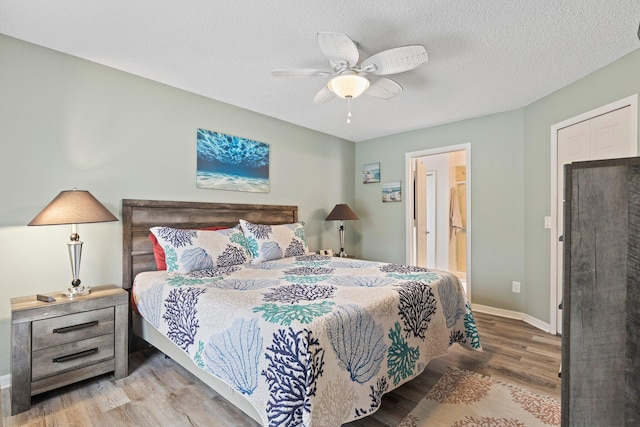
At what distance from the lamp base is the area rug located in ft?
7.56

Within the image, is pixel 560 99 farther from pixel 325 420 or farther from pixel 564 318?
pixel 325 420

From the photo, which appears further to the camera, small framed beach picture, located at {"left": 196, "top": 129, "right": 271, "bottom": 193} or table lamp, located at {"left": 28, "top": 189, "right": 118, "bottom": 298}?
small framed beach picture, located at {"left": 196, "top": 129, "right": 271, "bottom": 193}

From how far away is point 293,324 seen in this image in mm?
1332

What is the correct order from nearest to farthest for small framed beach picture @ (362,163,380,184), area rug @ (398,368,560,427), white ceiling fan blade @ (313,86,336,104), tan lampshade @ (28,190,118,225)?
1. area rug @ (398,368,560,427)
2. tan lampshade @ (28,190,118,225)
3. white ceiling fan blade @ (313,86,336,104)
4. small framed beach picture @ (362,163,380,184)

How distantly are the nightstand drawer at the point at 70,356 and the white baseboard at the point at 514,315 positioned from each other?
3.88 m

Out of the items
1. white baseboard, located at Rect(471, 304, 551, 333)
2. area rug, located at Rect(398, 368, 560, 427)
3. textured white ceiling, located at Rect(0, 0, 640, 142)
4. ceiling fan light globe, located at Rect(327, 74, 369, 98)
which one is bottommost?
area rug, located at Rect(398, 368, 560, 427)

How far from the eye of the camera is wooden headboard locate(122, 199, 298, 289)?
2.62m

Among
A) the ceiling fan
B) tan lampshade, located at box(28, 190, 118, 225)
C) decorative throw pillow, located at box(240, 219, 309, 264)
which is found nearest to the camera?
the ceiling fan

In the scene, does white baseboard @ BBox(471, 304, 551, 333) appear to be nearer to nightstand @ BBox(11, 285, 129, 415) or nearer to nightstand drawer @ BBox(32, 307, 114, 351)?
nightstand @ BBox(11, 285, 129, 415)

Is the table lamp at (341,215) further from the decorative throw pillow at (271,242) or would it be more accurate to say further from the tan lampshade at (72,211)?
the tan lampshade at (72,211)

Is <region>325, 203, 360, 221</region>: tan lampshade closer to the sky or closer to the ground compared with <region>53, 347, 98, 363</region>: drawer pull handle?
closer to the sky

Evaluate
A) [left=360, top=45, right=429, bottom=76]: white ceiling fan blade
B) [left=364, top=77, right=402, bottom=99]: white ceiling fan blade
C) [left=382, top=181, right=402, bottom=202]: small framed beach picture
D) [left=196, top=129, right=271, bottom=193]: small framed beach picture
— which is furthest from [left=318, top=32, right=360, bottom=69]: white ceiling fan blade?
[left=382, top=181, right=402, bottom=202]: small framed beach picture

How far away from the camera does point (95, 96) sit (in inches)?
98.0

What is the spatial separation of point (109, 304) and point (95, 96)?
5.52 feet
